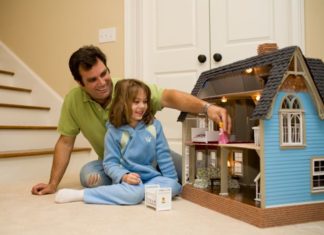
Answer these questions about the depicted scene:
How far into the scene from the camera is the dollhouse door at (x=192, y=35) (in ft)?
7.64

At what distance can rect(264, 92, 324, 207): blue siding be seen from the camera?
115 centimetres

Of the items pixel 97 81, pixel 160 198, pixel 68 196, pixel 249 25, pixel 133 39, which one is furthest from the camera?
pixel 133 39

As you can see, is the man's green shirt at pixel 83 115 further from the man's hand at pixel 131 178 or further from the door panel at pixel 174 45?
the door panel at pixel 174 45

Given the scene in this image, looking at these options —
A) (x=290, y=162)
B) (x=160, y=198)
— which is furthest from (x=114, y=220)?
(x=290, y=162)

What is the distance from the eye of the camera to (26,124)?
273cm

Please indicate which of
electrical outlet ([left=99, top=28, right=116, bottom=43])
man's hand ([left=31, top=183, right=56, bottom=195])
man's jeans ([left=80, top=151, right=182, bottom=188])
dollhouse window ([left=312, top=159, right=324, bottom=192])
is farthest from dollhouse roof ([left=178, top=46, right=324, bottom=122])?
electrical outlet ([left=99, top=28, right=116, bottom=43])

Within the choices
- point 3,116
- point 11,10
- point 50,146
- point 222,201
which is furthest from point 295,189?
point 11,10

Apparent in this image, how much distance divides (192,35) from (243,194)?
4.98ft

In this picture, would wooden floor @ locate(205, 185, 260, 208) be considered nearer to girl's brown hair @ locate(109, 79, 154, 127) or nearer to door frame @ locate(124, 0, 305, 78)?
girl's brown hair @ locate(109, 79, 154, 127)

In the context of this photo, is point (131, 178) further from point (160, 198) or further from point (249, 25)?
point (249, 25)

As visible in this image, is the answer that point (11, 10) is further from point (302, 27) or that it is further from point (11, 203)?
point (302, 27)

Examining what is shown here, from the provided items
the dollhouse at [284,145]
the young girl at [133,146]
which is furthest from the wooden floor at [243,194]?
the young girl at [133,146]

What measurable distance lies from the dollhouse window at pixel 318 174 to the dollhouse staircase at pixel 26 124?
1.66 metres

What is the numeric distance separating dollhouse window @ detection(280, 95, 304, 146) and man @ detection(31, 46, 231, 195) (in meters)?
0.46
